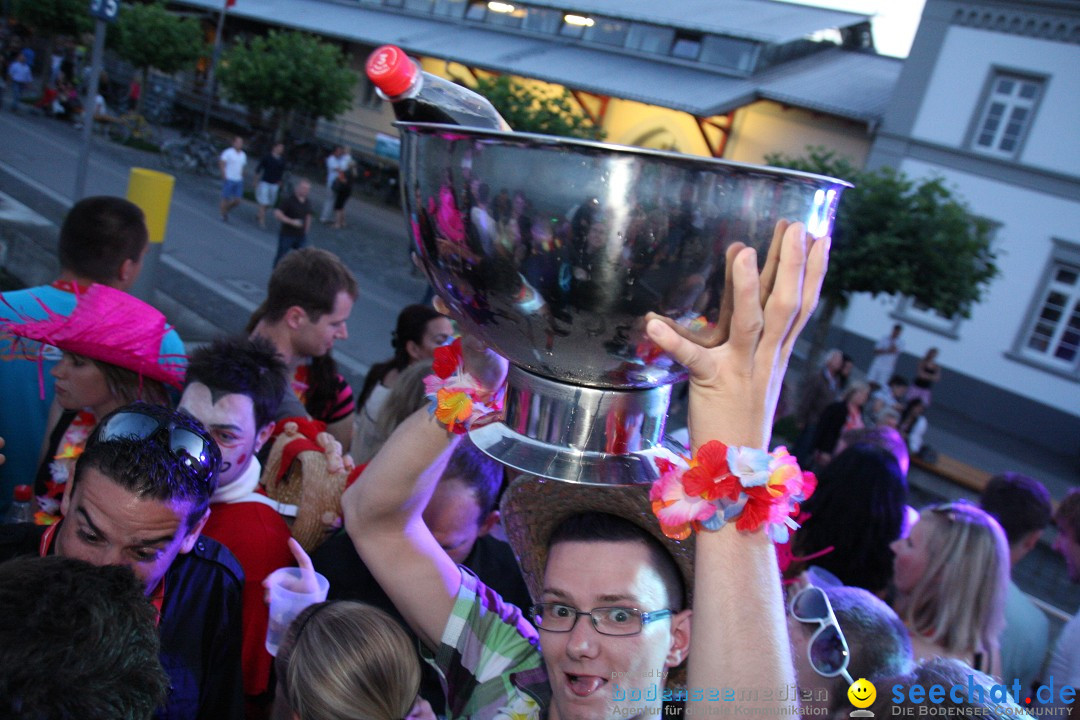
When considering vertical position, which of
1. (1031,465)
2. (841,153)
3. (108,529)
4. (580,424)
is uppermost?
(841,153)

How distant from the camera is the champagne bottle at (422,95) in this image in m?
1.12

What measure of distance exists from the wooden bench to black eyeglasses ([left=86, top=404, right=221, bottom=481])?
10.0m

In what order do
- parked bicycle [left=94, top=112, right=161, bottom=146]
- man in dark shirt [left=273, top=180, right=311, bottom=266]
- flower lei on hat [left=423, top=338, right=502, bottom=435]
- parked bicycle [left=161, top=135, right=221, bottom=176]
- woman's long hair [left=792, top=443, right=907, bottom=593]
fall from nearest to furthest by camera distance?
flower lei on hat [left=423, top=338, right=502, bottom=435] < woman's long hair [left=792, top=443, right=907, bottom=593] < man in dark shirt [left=273, top=180, right=311, bottom=266] < parked bicycle [left=161, top=135, right=221, bottom=176] < parked bicycle [left=94, top=112, right=161, bottom=146]

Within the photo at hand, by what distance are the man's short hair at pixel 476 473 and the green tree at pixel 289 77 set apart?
19432mm

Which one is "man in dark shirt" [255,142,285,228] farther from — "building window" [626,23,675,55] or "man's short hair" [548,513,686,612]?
"man's short hair" [548,513,686,612]

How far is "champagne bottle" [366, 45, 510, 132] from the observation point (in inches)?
44.0

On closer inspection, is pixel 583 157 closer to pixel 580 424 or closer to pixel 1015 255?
pixel 580 424

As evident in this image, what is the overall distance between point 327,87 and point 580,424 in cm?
2077

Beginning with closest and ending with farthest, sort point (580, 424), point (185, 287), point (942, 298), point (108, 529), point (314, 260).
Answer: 1. point (580, 424)
2. point (108, 529)
3. point (314, 260)
4. point (185, 287)
5. point (942, 298)

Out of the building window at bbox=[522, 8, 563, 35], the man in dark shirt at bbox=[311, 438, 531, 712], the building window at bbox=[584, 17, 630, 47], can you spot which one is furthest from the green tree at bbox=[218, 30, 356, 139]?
the man in dark shirt at bbox=[311, 438, 531, 712]

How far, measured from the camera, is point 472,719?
1.83 metres

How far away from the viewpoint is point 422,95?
1.18 meters

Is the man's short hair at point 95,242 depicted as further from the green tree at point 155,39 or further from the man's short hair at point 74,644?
the green tree at point 155,39

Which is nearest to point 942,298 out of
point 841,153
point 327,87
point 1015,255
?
point 1015,255
